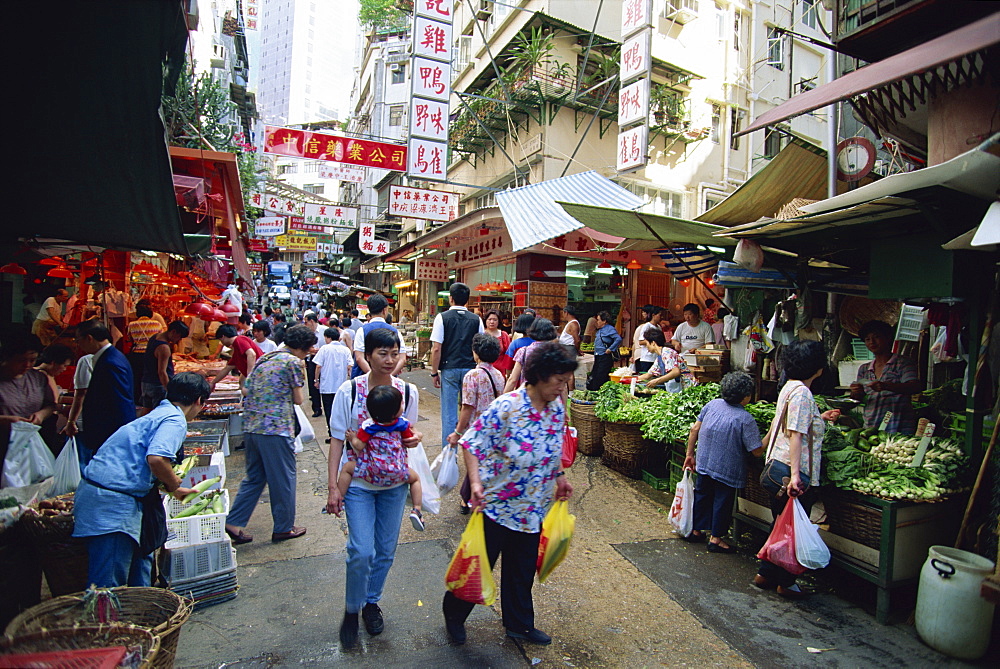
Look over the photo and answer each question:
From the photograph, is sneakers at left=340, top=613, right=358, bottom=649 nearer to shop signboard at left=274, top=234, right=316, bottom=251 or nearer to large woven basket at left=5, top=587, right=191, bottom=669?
large woven basket at left=5, top=587, right=191, bottom=669

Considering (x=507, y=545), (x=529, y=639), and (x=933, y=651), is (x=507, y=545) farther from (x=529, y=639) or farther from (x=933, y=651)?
(x=933, y=651)

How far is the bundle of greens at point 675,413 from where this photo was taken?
5.78 meters

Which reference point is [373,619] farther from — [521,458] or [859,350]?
[859,350]

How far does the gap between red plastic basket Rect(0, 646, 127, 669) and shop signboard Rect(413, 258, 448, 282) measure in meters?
18.4

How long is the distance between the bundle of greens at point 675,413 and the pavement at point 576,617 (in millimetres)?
1114

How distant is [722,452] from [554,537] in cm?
204

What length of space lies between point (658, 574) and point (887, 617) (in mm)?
1534

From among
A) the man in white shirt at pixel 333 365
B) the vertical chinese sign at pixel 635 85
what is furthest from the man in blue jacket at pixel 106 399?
the vertical chinese sign at pixel 635 85

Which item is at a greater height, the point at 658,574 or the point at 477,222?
the point at 477,222

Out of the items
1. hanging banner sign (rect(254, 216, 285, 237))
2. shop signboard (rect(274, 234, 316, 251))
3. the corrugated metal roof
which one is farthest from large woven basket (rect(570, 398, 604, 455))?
shop signboard (rect(274, 234, 316, 251))

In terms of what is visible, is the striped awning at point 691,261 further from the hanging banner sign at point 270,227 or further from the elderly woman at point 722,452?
the hanging banner sign at point 270,227

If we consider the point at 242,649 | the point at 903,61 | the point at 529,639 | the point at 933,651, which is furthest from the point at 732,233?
the point at 242,649

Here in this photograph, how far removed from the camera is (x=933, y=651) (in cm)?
339

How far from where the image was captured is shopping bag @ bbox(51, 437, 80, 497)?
164 inches
